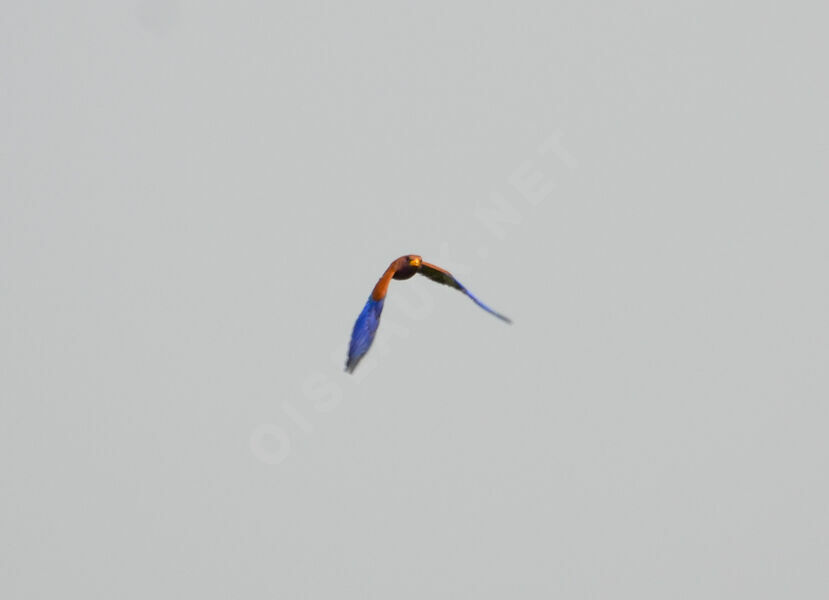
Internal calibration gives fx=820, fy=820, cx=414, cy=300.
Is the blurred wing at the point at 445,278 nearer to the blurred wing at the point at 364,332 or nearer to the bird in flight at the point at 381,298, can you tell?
the bird in flight at the point at 381,298

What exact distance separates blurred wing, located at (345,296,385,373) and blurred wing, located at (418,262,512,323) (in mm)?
731

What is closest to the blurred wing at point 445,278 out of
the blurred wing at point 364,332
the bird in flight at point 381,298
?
the bird in flight at point 381,298

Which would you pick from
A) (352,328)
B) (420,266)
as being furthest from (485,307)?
(352,328)

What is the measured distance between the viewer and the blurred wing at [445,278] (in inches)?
266

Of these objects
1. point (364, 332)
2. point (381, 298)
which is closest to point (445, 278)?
point (381, 298)

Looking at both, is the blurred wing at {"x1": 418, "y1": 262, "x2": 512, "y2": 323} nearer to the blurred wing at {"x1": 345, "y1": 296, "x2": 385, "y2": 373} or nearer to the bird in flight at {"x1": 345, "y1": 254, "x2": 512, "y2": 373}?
the bird in flight at {"x1": 345, "y1": 254, "x2": 512, "y2": 373}

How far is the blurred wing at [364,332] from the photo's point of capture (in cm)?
568

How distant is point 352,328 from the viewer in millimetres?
6012

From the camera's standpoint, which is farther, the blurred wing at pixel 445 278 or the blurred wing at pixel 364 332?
the blurred wing at pixel 445 278

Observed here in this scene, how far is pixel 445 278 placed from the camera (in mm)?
7008

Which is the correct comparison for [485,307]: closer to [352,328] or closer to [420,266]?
[420,266]

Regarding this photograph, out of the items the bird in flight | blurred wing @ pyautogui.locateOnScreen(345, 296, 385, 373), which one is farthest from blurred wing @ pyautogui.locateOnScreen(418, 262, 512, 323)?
blurred wing @ pyautogui.locateOnScreen(345, 296, 385, 373)

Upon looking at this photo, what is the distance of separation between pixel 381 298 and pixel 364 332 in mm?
390

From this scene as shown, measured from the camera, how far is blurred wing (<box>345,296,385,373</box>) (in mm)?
5684
